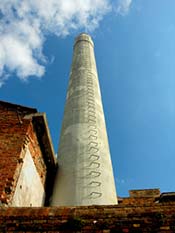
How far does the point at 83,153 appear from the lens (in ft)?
28.2

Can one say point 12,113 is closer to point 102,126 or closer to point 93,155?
point 93,155

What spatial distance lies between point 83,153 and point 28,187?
285 cm

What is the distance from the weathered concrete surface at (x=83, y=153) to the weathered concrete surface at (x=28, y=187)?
0.86 meters

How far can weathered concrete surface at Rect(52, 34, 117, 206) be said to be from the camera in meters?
7.46

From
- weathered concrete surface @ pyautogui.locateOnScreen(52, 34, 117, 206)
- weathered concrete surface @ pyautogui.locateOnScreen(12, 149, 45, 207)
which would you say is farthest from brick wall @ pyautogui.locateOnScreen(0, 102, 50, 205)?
weathered concrete surface @ pyautogui.locateOnScreen(52, 34, 117, 206)

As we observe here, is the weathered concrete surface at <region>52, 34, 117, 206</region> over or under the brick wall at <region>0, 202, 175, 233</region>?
over

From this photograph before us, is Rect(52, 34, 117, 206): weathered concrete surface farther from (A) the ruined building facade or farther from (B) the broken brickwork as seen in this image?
(B) the broken brickwork

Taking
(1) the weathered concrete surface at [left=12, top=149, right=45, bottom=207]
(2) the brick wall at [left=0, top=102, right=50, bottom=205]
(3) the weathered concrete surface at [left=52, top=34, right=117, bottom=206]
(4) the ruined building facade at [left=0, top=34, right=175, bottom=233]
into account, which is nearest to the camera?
(4) the ruined building facade at [left=0, top=34, right=175, bottom=233]

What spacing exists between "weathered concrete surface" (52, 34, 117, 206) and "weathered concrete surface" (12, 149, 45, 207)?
859 mm

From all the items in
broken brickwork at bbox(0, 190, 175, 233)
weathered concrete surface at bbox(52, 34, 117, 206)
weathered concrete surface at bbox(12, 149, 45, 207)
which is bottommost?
broken brickwork at bbox(0, 190, 175, 233)

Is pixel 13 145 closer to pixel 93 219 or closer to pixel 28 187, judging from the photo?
pixel 28 187

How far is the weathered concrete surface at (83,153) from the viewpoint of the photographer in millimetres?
7457

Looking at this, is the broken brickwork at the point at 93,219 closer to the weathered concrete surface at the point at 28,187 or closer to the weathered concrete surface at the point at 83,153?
the weathered concrete surface at the point at 28,187

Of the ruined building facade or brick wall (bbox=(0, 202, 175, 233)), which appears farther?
the ruined building facade
